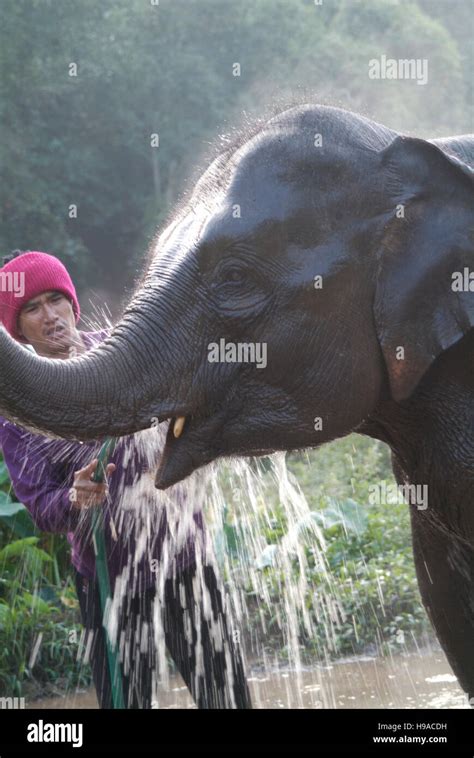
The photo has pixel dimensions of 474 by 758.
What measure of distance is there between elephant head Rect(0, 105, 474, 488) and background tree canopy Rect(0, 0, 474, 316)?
18.2 meters

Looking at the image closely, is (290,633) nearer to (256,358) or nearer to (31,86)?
(256,358)

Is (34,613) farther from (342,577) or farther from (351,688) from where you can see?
(342,577)

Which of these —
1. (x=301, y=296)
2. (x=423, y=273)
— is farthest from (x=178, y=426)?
(x=423, y=273)

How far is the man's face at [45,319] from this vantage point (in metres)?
3.90

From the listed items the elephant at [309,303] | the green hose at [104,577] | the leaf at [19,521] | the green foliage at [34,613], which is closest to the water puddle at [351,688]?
the green foliage at [34,613]

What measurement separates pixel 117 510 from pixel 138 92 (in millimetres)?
21475

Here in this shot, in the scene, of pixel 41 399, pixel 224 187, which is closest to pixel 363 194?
pixel 224 187

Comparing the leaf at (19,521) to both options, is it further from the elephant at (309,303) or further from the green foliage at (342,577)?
the elephant at (309,303)

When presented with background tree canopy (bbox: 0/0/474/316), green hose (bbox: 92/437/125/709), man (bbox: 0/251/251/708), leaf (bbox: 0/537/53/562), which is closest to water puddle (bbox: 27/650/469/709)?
leaf (bbox: 0/537/53/562)

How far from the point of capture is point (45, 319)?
12.9ft

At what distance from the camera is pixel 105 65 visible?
2353 cm

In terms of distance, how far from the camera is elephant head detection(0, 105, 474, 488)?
2.71 metres

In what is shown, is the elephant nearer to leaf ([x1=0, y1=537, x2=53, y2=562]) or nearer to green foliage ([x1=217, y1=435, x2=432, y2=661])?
green foliage ([x1=217, y1=435, x2=432, y2=661])
